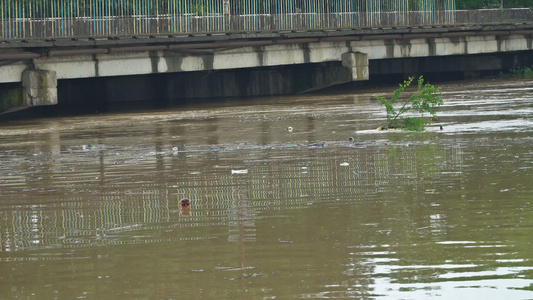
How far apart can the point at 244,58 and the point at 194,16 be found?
10.6ft

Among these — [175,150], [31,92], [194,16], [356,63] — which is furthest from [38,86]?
[175,150]

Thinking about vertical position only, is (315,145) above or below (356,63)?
below

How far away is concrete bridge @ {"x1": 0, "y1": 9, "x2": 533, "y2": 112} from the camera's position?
3772 cm

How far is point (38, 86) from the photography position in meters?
36.9

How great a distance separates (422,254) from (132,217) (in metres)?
3.94

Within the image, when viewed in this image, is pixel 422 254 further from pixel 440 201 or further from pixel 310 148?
pixel 310 148

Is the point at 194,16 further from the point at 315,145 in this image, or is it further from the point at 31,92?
the point at 315,145

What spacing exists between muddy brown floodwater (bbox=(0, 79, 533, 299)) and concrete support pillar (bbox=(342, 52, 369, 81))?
91.0 feet

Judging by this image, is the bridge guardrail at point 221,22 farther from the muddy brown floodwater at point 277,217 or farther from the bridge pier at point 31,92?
the muddy brown floodwater at point 277,217

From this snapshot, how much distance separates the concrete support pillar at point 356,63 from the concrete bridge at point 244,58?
1.9 inches


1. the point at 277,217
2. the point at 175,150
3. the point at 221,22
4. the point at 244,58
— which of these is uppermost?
the point at 221,22

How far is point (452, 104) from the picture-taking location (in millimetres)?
32625

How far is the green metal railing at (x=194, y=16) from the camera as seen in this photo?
1599 inches

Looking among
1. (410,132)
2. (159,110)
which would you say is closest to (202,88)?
(159,110)
